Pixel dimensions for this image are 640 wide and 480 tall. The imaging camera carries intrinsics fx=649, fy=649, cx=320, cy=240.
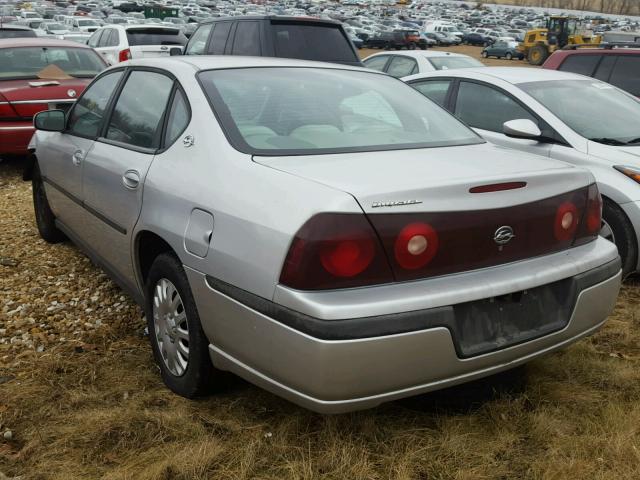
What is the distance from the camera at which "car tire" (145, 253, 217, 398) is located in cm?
266

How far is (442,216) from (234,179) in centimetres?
80

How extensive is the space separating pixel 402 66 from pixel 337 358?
9919mm

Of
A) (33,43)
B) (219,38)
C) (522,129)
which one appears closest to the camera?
(522,129)

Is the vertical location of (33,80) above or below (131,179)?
below

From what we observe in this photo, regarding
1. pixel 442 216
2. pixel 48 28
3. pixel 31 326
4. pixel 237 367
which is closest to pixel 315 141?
pixel 442 216

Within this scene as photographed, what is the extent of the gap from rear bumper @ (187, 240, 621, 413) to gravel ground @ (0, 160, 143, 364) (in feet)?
4.99

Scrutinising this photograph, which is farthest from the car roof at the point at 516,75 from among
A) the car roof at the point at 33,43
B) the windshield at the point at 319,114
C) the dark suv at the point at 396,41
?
the dark suv at the point at 396,41

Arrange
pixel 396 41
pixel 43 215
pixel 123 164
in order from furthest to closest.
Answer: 1. pixel 396 41
2. pixel 43 215
3. pixel 123 164

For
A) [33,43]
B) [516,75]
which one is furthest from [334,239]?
[33,43]

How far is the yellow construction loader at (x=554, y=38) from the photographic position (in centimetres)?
3175

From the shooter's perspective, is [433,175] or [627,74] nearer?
[433,175]

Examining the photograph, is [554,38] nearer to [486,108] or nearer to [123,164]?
[486,108]

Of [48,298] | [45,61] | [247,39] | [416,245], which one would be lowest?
[48,298]

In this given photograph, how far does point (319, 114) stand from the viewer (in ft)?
9.96
